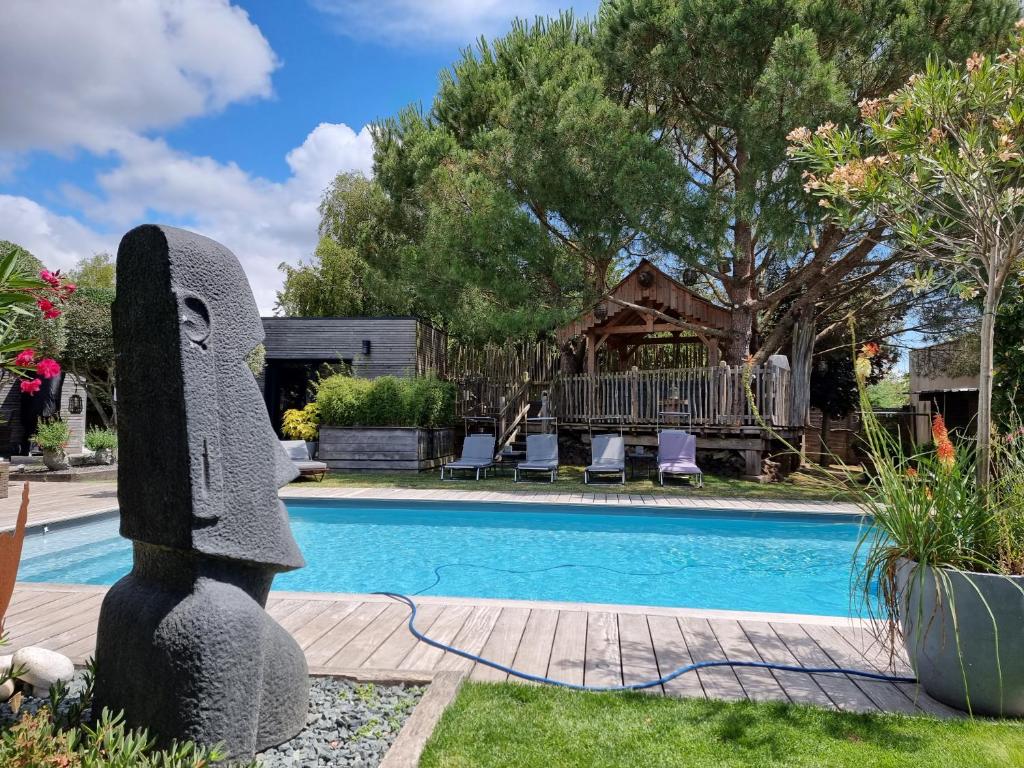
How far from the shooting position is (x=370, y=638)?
3.38 metres

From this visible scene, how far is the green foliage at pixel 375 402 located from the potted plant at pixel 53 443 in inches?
184

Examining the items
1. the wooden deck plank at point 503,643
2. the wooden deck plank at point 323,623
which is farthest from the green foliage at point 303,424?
the wooden deck plank at point 503,643

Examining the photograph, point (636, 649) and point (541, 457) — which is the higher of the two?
point (541, 457)

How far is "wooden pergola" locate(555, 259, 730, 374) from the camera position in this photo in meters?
13.1

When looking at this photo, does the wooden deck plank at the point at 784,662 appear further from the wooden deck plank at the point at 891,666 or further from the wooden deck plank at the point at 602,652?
the wooden deck plank at the point at 602,652

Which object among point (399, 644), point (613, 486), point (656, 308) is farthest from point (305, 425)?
point (399, 644)

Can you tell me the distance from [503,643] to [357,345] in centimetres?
1412

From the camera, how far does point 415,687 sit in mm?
2654

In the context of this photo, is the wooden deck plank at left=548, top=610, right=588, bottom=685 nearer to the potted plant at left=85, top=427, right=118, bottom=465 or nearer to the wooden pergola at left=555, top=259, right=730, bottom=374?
the wooden pergola at left=555, top=259, right=730, bottom=374

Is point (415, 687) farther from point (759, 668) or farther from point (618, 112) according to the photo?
point (618, 112)

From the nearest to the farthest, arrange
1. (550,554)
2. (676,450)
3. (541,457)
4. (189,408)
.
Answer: (189,408) → (550,554) → (676,450) → (541,457)

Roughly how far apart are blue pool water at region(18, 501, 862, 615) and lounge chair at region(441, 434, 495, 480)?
271 cm

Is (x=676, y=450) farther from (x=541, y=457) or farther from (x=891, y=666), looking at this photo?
(x=891, y=666)

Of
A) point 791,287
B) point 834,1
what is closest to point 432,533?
point 791,287
